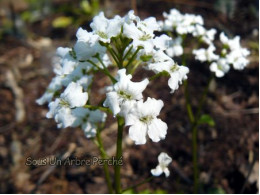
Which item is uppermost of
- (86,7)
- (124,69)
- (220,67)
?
(86,7)

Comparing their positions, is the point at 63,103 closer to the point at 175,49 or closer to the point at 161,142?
the point at 175,49

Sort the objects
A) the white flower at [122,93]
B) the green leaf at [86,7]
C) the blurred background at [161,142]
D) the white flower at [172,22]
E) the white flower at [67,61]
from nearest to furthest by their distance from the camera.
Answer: the white flower at [122,93] → the white flower at [67,61] → the white flower at [172,22] → the blurred background at [161,142] → the green leaf at [86,7]

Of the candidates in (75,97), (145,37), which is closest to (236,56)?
(145,37)

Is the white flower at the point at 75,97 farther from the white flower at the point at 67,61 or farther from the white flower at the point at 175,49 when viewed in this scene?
the white flower at the point at 175,49

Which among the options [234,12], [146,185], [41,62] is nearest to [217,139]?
[146,185]

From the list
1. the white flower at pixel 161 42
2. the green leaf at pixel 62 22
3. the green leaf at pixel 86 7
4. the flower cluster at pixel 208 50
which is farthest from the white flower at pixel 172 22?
the green leaf at pixel 62 22

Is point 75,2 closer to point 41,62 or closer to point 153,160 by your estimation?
point 41,62
